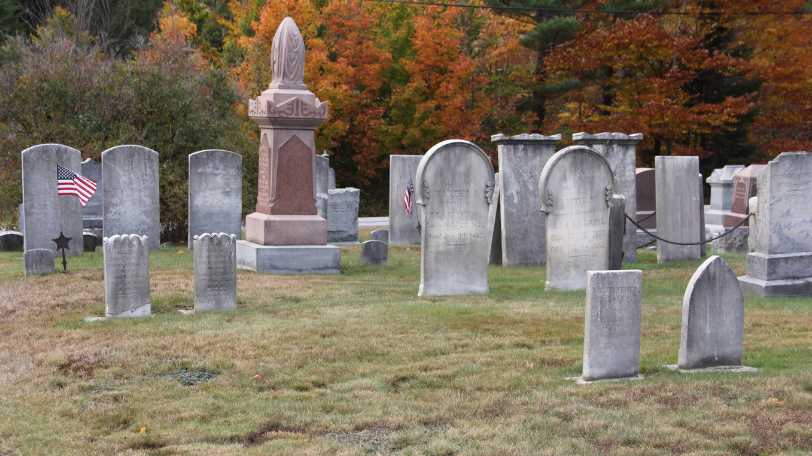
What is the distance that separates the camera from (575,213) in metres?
10.3

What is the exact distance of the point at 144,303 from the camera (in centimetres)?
827

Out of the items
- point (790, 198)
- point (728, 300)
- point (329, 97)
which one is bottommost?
point (728, 300)

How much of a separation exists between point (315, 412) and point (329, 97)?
67.9ft

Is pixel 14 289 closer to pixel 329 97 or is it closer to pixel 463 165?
pixel 463 165

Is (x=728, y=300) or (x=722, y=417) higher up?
(x=728, y=300)

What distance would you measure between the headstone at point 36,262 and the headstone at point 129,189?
2473 millimetres

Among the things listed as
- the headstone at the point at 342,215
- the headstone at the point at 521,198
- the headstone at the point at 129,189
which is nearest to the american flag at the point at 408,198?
the headstone at the point at 342,215

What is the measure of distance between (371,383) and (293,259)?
19.9ft

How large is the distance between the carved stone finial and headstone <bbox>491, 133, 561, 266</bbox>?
140 inches

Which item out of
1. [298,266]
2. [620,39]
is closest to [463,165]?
[298,266]

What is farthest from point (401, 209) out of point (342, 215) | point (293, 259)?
point (293, 259)

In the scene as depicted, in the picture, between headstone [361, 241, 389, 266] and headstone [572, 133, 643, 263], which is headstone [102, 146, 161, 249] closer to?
headstone [361, 241, 389, 266]

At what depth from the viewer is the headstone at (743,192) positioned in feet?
53.6

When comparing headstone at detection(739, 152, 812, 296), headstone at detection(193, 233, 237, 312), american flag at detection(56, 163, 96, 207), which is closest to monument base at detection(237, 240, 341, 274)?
american flag at detection(56, 163, 96, 207)
